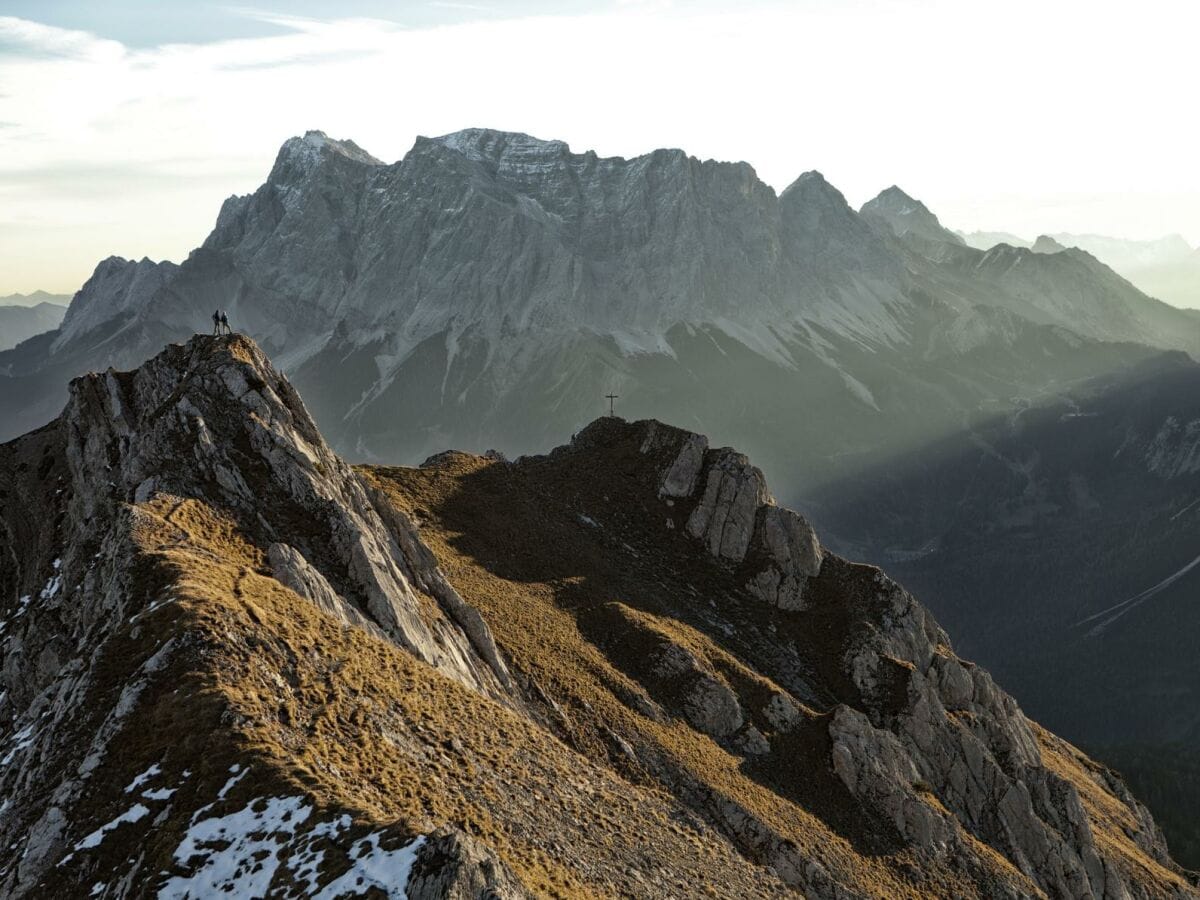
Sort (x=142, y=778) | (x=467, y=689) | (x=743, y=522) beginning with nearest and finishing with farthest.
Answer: (x=142, y=778) < (x=467, y=689) < (x=743, y=522)

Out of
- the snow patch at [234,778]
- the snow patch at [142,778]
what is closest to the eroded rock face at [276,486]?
the snow patch at [142,778]

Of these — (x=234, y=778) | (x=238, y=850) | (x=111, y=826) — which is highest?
(x=234, y=778)

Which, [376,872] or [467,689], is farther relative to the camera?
[467,689]

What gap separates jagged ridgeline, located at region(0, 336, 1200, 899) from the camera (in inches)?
1190

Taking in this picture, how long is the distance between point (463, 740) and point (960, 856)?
40065mm

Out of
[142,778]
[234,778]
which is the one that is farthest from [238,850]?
[142,778]

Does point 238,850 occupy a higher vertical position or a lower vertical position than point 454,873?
lower

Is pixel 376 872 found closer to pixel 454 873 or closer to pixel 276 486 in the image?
pixel 454 873

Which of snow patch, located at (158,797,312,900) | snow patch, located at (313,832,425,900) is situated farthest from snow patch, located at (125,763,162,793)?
snow patch, located at (313,832,425,900)

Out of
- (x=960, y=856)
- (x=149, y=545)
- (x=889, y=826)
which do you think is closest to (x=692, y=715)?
(x=889, y=826)

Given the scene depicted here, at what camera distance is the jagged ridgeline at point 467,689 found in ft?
99.2

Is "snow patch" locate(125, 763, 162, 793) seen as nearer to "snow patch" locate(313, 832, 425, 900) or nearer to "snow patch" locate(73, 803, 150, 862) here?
"snow patch" locate(73, 803, 150, 862)

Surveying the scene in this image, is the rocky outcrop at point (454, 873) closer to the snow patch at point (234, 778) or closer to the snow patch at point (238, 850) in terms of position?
the snow patch at point (238, 850)

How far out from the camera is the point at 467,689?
48.1 metres
